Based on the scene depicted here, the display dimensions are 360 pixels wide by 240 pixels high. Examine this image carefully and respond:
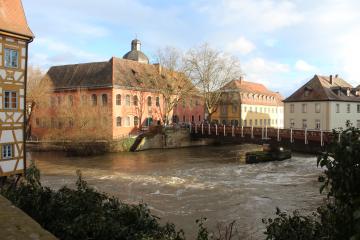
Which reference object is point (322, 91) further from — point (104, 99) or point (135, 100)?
point (104, 99)

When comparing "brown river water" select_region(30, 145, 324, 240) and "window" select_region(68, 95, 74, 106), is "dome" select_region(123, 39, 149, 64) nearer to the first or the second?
"window" select_region(68, 95, 74, 106)

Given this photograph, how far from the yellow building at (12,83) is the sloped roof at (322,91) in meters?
34.1

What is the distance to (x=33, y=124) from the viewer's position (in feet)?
143

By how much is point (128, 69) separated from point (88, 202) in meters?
41.5

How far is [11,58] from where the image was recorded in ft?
62.5

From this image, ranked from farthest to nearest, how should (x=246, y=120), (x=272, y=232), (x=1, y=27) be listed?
1. (x=246, y=120)
2. (x=1, y=27)
3. (x=272, y=232)

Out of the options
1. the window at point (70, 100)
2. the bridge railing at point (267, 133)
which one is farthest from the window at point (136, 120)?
the window at point (70, 100)

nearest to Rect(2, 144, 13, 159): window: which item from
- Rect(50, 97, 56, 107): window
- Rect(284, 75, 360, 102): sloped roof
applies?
Rect(50, 97, 56, 107): window

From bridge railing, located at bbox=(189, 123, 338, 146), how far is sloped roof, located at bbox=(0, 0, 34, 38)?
17.4 m

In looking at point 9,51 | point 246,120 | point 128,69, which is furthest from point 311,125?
point 9,51

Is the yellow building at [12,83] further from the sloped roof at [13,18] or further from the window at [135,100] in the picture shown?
the window at [135,100]

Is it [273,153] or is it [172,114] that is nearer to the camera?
[273,153]

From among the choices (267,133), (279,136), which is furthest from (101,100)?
(279,136)

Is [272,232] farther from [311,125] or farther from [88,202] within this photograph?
[311,125]
